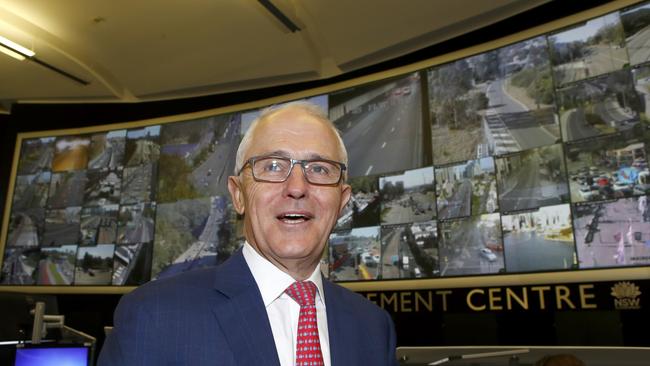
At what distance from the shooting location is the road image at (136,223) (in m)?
7.07

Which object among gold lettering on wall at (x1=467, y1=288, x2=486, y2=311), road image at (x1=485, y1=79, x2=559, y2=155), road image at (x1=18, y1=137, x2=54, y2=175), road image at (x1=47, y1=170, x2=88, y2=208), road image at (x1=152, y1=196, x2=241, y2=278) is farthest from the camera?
road image at (x1=18, y1=137, x2=54, y2=175)

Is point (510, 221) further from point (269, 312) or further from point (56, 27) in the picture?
point (56, 27)

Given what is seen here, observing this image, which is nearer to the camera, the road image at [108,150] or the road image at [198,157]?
the road image at [198,157]

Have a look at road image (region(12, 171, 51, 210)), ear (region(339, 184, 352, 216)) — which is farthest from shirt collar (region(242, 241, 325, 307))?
road image (region(12, 171, 51, 210))

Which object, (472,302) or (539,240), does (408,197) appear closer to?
(472,302)

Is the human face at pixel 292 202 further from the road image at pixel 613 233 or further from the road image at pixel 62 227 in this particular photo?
the road image at pixel 62 227

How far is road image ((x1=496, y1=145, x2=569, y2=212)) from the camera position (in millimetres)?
4469

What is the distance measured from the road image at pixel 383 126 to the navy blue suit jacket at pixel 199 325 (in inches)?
176

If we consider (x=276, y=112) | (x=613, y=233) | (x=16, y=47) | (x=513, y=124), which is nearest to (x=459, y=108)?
(x=513, y=124)

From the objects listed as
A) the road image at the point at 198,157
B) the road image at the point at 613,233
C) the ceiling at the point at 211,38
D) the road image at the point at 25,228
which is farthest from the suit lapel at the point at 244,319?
the road image at the point at 25,228

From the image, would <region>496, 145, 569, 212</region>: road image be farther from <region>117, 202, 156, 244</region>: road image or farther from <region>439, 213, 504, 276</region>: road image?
<region>117, 202, 156, 244</region>: road image

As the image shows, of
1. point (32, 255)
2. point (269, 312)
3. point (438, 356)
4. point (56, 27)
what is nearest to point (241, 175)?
point (269, 312)

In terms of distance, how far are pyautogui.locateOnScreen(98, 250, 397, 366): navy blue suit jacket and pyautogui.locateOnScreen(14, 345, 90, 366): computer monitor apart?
7.81ft

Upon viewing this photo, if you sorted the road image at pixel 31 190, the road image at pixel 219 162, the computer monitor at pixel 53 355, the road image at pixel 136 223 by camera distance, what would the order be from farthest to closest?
1. the road image at pixel 31 190
2. the road image at pixel 136 223
3. the road image at pixel 219 162
4. the computer monitor at pixel 53 355
